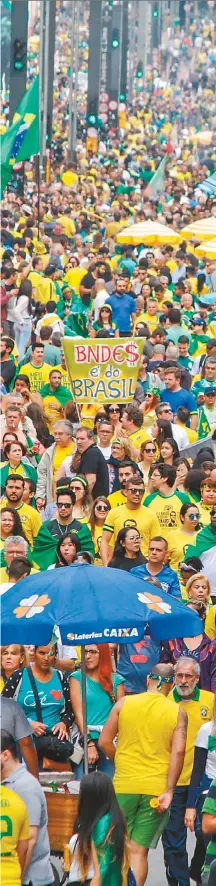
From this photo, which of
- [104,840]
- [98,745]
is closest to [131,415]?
[98,745]

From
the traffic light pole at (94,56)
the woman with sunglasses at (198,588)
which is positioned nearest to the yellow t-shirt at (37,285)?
the woman with sunglasses at (198,588)

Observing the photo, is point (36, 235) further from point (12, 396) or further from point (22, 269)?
point (12, 396)

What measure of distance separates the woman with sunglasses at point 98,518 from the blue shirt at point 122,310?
825cm

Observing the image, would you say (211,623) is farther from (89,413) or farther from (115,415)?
(89,413)

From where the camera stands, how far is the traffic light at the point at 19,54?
26.9 metres

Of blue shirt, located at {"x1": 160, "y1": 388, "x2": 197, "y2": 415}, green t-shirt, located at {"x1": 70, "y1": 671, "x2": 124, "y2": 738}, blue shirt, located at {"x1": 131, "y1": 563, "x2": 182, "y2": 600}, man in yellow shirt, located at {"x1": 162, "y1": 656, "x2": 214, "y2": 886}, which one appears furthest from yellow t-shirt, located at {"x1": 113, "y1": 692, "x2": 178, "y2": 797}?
blue shirt, located at {"x1": 160, "y1": 388, "x2": 197, "y2": 415}

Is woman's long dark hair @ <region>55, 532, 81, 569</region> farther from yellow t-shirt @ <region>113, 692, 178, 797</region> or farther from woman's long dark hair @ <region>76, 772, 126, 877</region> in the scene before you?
woman's long dark hair @ <region>76, 772, 126, 877</region>

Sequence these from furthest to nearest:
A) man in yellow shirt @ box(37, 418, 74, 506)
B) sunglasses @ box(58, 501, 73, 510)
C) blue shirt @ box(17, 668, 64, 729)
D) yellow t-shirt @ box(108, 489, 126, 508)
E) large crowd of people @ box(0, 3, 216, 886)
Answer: man in yellow shirt @ box(37, 418, 74, 506)
yellow t-shirt @ box(108, 489, 126, 508)
sunglasses @ box(58, 501, 73, 510)
blue shirt @ box(17, 668, 64, 729)
large crowd of people @ box(0, 3, 216, 886)

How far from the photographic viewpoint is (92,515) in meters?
12.0

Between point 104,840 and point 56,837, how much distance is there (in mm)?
1213

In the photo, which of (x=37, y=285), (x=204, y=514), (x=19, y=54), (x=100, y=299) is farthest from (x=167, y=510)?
(x=19, y=54)

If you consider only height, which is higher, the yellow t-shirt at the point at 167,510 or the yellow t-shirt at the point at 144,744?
the yellow t-shirt at the point at 144,744

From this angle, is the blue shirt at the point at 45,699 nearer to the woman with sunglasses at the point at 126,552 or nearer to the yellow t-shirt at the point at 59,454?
the woman with sunglasses at the point at 126,552

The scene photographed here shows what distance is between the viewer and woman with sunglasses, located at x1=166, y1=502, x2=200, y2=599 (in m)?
11.2
